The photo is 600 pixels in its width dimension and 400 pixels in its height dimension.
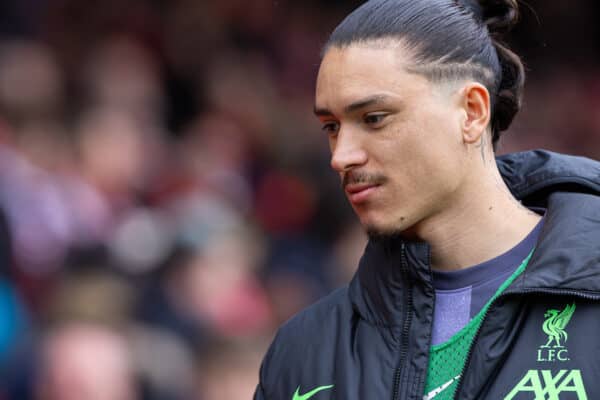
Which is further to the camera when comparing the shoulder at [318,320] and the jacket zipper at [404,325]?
the shoulder at [318,320]

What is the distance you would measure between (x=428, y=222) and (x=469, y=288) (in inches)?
7.0

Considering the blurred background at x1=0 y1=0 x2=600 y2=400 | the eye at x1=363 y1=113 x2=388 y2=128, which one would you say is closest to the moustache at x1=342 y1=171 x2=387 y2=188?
the eye at x1=363 y1=113 x2=388 y2=128

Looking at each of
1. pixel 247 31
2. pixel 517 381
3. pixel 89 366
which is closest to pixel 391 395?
pixel 517 381

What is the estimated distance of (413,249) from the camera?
2.41 m

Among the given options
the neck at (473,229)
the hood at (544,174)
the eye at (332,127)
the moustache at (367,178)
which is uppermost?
the eye at (332,127)

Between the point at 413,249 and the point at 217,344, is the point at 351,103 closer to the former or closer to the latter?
the point at 413,249

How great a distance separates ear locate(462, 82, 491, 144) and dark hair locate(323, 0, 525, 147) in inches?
1.6

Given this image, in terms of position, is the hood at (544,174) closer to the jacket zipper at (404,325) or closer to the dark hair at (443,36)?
the dark hair at (443,36)

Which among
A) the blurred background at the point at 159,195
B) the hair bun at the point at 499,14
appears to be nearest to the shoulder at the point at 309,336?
the hair bun at the point at 499,14

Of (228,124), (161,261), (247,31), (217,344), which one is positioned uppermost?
(247,31)

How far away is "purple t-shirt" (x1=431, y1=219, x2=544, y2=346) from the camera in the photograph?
237 centimetres

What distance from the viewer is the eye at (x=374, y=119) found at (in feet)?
7.80

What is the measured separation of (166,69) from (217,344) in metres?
3.09

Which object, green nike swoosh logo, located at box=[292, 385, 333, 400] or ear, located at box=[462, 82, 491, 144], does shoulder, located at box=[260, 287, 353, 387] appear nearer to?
green nike swoosh logo, located at box=[292, 385, 333, 400]
